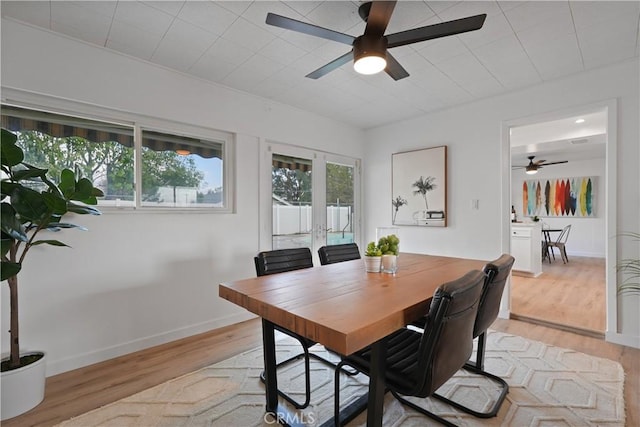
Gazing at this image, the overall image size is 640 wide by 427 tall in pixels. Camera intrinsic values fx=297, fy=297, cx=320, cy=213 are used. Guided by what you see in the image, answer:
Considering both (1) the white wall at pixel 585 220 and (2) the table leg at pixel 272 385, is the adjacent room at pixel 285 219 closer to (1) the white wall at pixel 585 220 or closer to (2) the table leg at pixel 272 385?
(2) the table leg at pixel 272 385

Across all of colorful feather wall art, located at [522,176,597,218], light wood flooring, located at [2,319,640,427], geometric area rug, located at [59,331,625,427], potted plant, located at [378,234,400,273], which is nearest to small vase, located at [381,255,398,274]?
potted plant, located at [378,234,400,273]

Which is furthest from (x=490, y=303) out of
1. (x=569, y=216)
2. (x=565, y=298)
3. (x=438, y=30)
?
(x=569, y=216)

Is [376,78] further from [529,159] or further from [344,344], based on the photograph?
[529,159]

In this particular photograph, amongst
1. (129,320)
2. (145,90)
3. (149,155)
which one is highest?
(145,90)

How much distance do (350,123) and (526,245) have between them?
12.3 ft

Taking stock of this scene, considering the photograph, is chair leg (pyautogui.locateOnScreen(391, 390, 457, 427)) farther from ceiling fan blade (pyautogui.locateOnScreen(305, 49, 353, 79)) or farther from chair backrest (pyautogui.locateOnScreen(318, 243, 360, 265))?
ceiling fan blade (pyautogui.locateOnScreen(305, 49, 353, 79))

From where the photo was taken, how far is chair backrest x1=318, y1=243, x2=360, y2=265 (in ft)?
8.42

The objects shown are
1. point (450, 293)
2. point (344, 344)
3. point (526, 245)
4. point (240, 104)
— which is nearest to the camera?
point (344, 344)

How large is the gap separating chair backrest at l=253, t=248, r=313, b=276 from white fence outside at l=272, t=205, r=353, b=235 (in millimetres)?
1325

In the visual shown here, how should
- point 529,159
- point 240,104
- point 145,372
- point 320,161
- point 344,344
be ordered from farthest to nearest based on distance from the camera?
point 529,159 < point 320,161 < point 240,104 < point 145,372 < point 344,344

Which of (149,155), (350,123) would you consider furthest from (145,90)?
(350,123)

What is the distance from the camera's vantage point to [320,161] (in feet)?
13.6

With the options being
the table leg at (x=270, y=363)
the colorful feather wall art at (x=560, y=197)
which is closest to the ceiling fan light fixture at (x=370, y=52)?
the table leg at (x=270, y=363)

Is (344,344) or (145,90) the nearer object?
(344,344)
